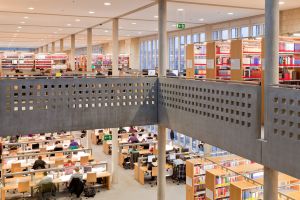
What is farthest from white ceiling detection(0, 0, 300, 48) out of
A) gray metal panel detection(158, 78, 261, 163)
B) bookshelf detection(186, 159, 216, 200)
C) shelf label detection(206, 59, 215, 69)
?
bookshelf detection(186, 159, 216, 200)

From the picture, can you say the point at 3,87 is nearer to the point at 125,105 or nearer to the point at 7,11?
the point at 125,105

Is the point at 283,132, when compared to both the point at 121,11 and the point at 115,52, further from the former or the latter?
the point at 115,52

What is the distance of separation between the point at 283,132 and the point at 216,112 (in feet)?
5.38

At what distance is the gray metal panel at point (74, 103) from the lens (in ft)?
23.6

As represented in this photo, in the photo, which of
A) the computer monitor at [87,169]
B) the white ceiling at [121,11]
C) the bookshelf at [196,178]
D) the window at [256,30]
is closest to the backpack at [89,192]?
the computer monitor at [87,169]

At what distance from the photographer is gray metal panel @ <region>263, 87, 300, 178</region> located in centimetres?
462

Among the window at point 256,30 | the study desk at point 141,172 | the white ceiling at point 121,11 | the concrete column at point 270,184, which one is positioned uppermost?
the white ceiling at point 121,11

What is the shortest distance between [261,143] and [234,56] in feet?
11.8

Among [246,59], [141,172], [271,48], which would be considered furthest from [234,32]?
[271,48]

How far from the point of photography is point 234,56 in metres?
8.43

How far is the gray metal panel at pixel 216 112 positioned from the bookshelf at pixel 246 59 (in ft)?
5.42

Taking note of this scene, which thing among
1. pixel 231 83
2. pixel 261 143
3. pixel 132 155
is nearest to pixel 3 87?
pixel 231 83

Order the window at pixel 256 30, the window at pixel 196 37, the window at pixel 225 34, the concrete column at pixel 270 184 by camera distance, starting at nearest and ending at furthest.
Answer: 1. the concrete column at pixel 270 184
2. the window at pixel 256 30
3. the window at pixel 225 34
4. the window at pixel 196 37

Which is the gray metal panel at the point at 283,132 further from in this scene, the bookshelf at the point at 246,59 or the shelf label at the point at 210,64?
the shelf label at the point at 210,64
